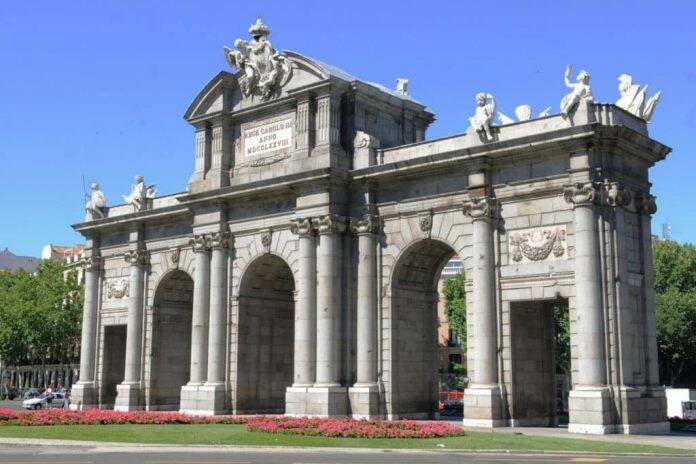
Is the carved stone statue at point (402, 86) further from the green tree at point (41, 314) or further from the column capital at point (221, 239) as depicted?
the green tree at point (41, 314)

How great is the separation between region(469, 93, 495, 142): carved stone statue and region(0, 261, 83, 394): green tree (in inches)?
2196

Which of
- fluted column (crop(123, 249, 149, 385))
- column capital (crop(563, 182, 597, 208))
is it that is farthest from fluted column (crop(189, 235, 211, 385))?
column capital (crop(563, 182, 597, 208))

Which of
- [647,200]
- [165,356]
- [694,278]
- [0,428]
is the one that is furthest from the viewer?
[694,278]

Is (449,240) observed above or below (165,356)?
above

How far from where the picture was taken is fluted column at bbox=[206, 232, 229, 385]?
142 feet

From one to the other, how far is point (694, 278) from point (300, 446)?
5097cm

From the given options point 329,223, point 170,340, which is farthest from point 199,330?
point 329,223

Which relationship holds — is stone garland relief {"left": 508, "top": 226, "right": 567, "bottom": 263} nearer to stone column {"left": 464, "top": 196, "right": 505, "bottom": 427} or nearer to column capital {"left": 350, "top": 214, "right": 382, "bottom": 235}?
stone column {"left": 464, "top": 196, "right": 505, "bottom": 427}

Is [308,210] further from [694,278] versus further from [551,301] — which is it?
Answer: [694,278]

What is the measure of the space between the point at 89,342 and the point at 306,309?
19189mm

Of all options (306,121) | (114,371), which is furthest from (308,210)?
(114,371)

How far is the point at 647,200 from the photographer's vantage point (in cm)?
3531

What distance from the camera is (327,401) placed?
38.1m

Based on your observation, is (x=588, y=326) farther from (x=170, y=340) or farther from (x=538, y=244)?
(x=170, y=340)
